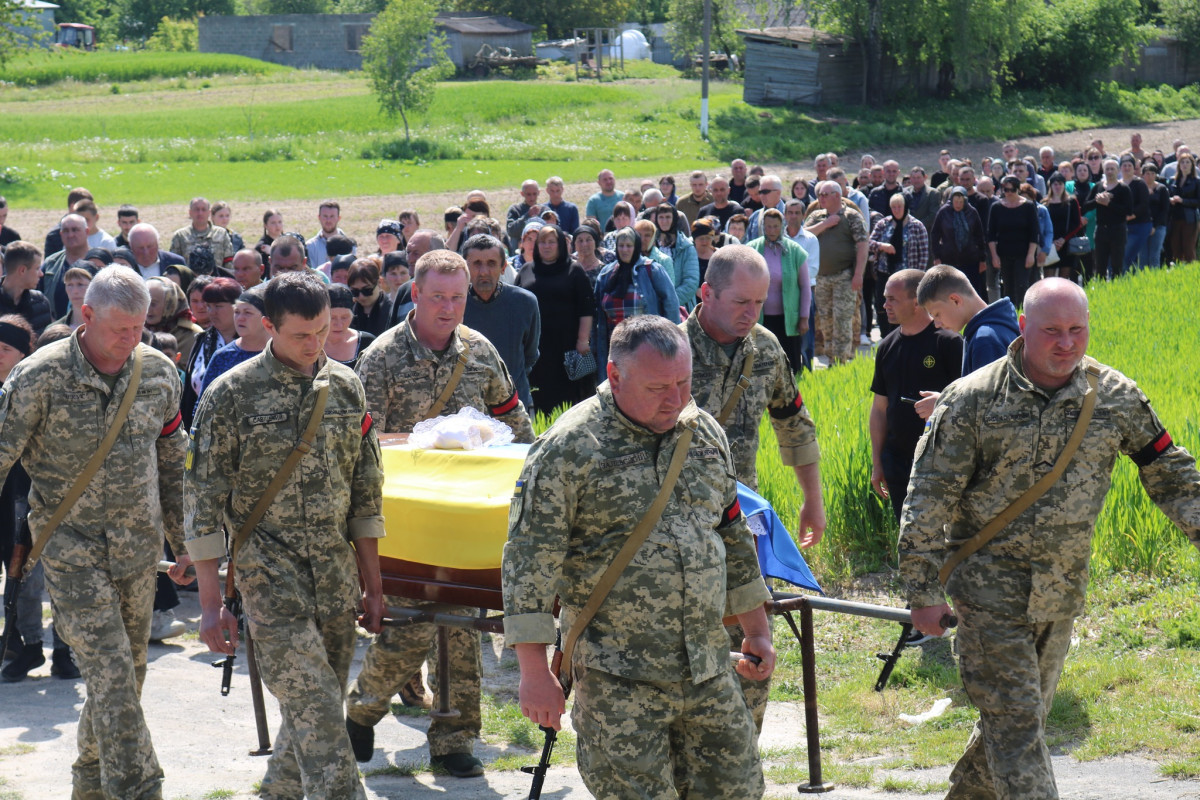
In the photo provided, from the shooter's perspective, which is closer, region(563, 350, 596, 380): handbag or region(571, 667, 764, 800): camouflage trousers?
region(571, 667, 764, 800): camouflage trousers

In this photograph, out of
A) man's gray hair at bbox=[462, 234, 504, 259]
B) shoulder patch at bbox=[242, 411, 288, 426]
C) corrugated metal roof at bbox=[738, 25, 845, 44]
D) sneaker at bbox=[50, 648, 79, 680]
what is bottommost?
sneaker at bbox=[50, 648, 79, 680]

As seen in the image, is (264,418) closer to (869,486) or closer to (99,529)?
(99,529)

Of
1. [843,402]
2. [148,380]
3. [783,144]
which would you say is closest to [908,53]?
[783,144]

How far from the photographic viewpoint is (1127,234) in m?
19.7

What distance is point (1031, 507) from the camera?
441cm

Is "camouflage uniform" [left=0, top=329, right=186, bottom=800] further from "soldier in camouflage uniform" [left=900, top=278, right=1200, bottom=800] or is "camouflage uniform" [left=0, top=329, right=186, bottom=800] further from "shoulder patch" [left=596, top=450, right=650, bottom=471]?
"soldier in camouflage uniform" [left=900, top=278, right=1200, bottom=800]

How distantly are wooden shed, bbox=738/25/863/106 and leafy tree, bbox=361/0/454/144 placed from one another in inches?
543

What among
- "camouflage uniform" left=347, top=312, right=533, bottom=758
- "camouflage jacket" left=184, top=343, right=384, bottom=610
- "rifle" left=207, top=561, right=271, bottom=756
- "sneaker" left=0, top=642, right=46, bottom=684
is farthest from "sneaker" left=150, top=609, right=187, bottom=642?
"camouflage jacket" left=184, top=343, right=384, bottom=610

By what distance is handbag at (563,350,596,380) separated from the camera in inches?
410

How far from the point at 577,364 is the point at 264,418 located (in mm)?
5902

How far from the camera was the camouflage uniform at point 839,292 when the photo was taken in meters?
13.7

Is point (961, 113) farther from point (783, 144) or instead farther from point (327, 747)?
point (327, 747)

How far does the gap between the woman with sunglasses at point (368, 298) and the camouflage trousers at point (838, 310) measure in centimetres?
610

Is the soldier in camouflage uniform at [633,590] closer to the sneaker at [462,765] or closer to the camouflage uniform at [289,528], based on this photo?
the camouflage uniform at [289,528]
